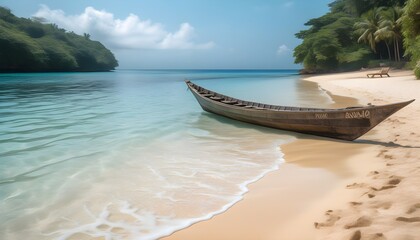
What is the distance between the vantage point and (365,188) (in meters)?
4.04

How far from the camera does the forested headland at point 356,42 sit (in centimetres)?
3966

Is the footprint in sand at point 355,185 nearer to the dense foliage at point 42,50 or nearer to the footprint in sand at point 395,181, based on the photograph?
the footprint in sand at point 395,181

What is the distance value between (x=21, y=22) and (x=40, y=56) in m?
31.4

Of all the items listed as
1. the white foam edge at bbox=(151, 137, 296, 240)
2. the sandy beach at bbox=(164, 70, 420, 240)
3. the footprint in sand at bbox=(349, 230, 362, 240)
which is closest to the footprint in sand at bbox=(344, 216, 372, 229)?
the sandy beach at bbox=(164, 70, 420, 240)

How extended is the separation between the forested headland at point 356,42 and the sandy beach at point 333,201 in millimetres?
38605

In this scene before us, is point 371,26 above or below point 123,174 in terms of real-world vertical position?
above

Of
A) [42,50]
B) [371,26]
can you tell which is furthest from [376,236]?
[42,50]

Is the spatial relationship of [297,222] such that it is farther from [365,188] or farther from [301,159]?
[301,159]

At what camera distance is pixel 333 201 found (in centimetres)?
389

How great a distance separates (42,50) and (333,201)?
337 ft

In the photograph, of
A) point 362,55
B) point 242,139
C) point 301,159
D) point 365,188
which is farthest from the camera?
point 362,55

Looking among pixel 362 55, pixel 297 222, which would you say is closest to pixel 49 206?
pixel 297 222

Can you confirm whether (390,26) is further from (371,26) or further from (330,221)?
(330,221)

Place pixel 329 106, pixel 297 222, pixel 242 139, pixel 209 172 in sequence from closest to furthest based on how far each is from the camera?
1. pixel 297 222
2. pixel 209 172
3. pixel 242 139
4. pixel 329 106
